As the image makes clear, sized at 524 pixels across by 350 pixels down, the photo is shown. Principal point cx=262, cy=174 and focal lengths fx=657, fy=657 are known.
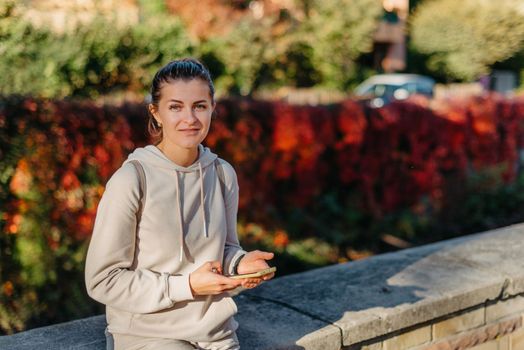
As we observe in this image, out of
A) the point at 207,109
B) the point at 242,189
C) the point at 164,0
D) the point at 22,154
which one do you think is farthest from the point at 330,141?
the point at 164,0

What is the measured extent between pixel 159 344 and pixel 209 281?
0.29 m

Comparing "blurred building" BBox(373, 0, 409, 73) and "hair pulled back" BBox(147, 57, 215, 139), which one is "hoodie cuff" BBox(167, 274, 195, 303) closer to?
"hair pulled back" BBox(147, 57, 215, 139)

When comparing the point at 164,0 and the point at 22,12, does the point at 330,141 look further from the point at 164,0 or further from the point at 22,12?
the point at 164,0

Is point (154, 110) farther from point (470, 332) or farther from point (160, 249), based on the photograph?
point (470, 332)

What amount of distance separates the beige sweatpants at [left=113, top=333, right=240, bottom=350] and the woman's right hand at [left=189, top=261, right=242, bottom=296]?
0.19 m

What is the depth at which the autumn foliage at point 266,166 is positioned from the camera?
13.4 feet

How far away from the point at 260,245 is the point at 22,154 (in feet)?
7.57

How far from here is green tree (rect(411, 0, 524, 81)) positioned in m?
27.7

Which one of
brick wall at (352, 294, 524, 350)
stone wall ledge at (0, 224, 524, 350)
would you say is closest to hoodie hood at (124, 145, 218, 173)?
stone wall ledge at (0, 224, 524, 350)

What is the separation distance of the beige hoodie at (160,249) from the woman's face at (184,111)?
79mm

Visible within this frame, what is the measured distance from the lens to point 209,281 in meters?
1.95

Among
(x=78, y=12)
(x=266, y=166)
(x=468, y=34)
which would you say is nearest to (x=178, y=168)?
(x=266, y=166)

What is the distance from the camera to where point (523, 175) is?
8328mm

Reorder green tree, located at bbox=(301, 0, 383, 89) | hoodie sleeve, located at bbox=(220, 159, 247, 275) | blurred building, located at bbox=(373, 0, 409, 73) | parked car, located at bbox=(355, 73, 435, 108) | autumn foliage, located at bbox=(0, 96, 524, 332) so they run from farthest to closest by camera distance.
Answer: blurred building, located at bbox=(373, 0, 409, 73) → green tree, located at bbox=(301, 0, 383, 89) → parked car, located at bbox=(355, 73, 435, 108) → autumn foliage, located at bbox=(0, 96, 524, 332) → hoodie sleeve, located at bbox=(220, 159, 247, 275)
